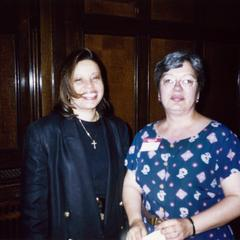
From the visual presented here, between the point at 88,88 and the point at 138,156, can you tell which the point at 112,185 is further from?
the point at 88,88

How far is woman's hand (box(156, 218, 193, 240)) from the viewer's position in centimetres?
165

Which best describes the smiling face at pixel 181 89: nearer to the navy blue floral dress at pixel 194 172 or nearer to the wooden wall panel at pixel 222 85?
the navy blue floral dress at pixel 194 172

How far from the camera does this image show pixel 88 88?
2027 millimetres

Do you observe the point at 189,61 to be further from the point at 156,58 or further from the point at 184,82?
the point at 156,58

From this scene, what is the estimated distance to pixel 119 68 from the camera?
9.93ft

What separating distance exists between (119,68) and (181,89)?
1.22 m

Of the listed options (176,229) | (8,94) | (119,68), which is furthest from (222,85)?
(176,229)

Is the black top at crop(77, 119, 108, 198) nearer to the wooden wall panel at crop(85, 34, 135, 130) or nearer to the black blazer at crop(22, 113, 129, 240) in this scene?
the black blazer at crop(22, 113, 129, 240)

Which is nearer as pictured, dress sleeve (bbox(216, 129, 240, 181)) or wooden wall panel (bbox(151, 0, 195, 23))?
dress sleeve (bbox(216, 129, 240, 181))

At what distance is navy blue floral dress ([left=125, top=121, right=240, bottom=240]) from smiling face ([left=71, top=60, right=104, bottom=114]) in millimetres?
521

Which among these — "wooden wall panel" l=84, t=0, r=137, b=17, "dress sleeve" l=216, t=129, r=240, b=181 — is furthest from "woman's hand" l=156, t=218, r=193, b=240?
"wooden wall panel" l=84, t=0, r=137, b=17

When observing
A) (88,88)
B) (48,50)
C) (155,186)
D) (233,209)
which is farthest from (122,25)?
(233,209)

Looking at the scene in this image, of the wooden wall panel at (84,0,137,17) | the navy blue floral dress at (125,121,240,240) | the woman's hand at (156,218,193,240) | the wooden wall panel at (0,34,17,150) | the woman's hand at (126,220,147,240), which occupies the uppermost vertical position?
the wooden wall panel at (84,0,137,17)

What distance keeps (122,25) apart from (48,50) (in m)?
0.74
